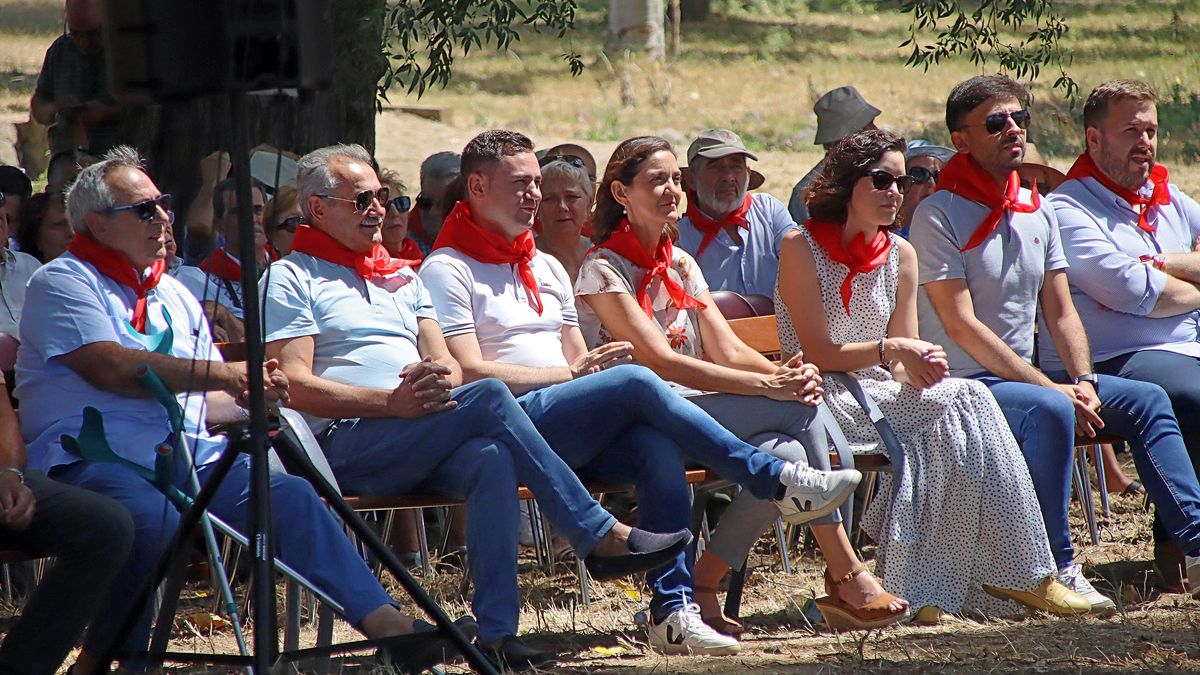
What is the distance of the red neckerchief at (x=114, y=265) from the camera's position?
14.3 feet

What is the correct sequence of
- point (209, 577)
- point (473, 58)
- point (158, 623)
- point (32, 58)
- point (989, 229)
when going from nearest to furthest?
point (158, 623) → point (209, 577) → point (989, 229) → point (32, 58) → point (473, 58)

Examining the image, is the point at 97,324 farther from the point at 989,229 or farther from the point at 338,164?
the point at 989,229

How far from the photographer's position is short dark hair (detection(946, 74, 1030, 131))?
5.66 m

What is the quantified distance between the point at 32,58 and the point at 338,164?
16.2 m

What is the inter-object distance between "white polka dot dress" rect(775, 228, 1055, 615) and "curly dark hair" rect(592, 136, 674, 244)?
1.11 metres

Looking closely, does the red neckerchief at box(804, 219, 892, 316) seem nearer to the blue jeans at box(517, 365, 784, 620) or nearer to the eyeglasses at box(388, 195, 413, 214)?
the blue jeans at box(517, 365, 784, 620)

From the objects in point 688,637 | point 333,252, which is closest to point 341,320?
point 333,252

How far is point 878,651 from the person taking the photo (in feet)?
15.1

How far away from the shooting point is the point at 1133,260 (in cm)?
580

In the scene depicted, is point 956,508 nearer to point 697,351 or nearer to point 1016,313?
point 1016,313

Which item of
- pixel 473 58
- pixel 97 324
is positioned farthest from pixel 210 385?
pixel 473 58

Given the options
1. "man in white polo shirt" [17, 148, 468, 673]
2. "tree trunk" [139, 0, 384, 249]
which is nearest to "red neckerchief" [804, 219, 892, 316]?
"man in white polo shirt" [17, 148, 468, 673]

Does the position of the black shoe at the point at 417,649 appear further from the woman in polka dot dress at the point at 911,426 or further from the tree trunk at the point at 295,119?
the tree trunk at the point at 295,119

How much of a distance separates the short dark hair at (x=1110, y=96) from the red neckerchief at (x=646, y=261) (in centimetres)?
184
